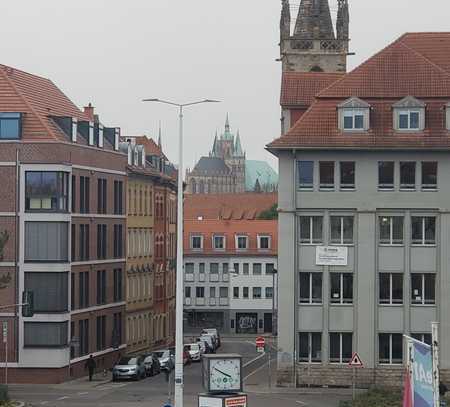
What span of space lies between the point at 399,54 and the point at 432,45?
4.97m

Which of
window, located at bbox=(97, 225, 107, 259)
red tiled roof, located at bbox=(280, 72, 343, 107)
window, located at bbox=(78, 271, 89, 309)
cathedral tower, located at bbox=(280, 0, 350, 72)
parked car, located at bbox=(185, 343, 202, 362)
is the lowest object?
parked car, located at bbox=(185, 343, 202, 362)

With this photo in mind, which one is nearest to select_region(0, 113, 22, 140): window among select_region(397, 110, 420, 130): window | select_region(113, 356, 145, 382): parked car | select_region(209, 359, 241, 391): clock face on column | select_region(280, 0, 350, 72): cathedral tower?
select_region(113, 356, 145, 382): parked car

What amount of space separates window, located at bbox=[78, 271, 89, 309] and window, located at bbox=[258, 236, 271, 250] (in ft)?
222

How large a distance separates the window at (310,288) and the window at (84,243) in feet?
46.0

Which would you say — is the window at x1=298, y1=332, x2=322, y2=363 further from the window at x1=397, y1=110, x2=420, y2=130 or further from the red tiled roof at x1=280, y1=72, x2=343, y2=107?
the red tiled roof at x1=280, y1=72, x2=343, y2=107

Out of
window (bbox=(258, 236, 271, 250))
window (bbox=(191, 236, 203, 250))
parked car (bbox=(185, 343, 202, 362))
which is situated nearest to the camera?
parked car (bbox=(185, 343, 202, 362))

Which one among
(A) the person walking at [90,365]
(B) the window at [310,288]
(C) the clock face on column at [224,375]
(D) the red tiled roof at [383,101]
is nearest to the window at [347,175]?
(D) the red tiled roof at [383,101]

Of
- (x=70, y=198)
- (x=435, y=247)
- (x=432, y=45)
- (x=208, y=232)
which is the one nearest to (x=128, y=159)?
(x=70, y=198)

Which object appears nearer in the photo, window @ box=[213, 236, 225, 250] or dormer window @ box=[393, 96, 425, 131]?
dormer window @ box=[393, 96, 425, 131]

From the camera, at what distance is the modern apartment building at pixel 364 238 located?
6141 cm

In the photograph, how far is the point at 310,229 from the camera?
6225 cm

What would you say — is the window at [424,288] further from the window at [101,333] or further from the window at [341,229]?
the window at [101,333]

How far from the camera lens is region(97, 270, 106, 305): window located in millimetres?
75713

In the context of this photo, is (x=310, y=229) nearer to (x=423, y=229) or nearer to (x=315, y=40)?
(x=423, y=229)
